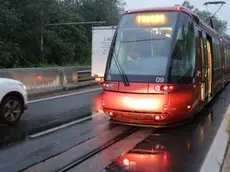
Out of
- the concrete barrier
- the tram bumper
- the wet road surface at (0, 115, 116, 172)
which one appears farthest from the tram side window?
the concrete barrier

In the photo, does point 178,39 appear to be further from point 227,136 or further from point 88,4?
point 88,4

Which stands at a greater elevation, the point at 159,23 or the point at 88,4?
the point at 88,4

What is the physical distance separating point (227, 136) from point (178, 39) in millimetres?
2366

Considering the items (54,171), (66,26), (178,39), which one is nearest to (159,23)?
(178,39)

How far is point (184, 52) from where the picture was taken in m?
8.02

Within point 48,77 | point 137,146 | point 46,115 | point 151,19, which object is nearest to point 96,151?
point 137,146

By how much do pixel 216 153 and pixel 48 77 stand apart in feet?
33.4

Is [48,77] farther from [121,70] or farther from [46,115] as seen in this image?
[121,70]

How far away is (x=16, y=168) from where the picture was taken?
544 centimetres

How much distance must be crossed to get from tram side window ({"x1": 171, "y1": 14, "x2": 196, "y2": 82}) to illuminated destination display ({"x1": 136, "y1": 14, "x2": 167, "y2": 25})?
1.42 feet

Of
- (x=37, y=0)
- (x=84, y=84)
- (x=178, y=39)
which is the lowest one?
(x=84, y=84)

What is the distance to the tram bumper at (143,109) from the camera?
7410 millimetres

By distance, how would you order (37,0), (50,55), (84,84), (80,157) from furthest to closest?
(50,55)
(37,0)
(84,84)
(80,157)

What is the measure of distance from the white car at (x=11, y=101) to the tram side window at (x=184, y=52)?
12.6 feet
